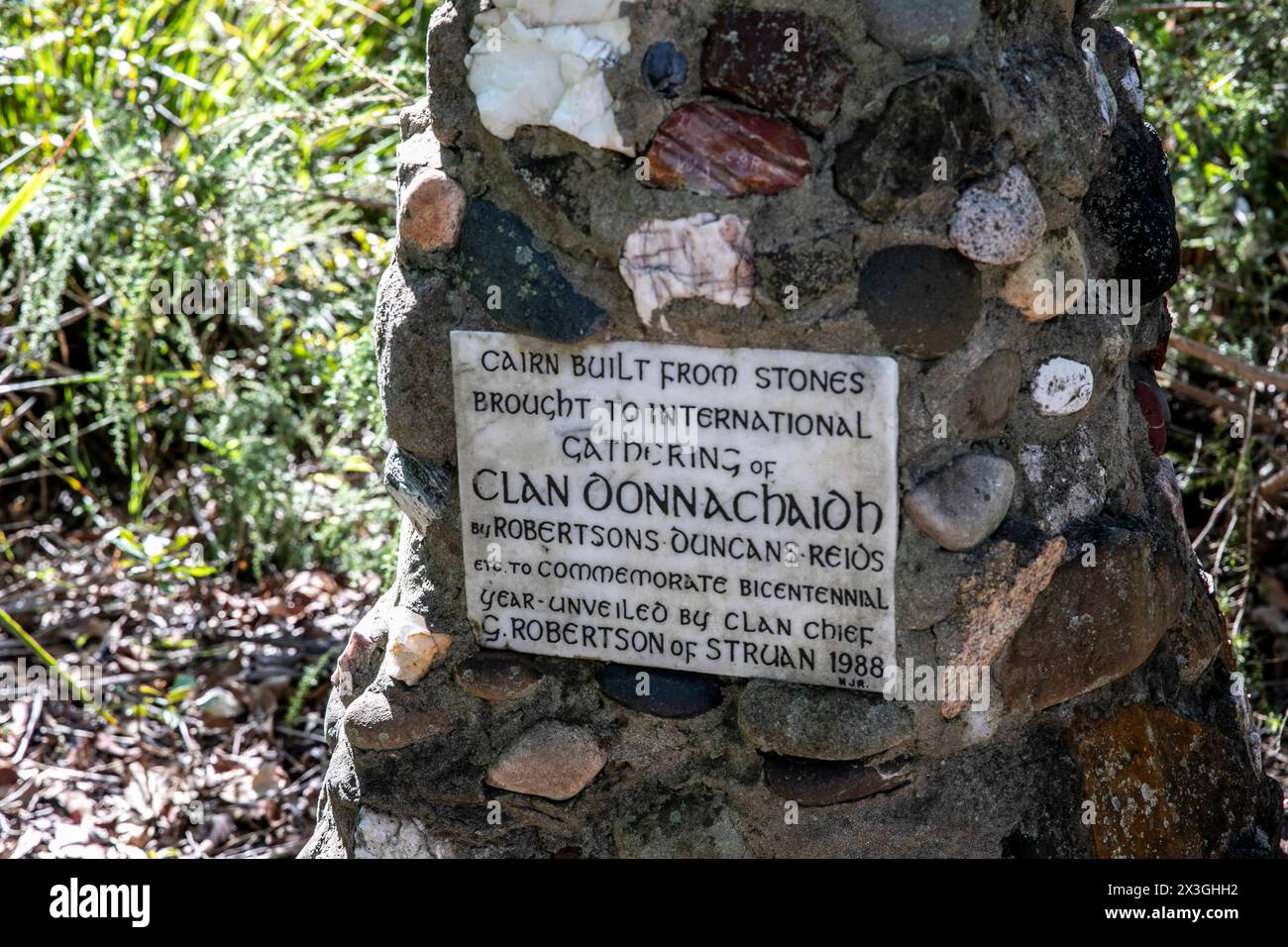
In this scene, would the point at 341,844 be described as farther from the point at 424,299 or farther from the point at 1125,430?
the point at 1125,430

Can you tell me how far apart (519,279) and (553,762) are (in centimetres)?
78

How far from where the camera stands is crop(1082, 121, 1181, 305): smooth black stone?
224 cm

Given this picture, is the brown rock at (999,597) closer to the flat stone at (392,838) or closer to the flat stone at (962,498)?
the flat stone at (962,498)

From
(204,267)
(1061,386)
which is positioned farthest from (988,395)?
(204,267)

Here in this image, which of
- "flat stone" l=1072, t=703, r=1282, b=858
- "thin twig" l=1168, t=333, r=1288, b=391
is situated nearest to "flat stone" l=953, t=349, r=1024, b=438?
"flat stone" l=1072, t=703, r=1282, b=858

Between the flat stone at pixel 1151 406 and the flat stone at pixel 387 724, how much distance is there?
51.0 inches

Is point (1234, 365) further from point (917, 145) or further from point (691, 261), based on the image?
point (691, 261)

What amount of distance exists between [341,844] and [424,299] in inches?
39.2

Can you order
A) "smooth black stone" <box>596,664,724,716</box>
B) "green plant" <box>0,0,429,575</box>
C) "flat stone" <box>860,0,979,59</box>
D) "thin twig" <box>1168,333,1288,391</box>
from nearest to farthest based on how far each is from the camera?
"flat stone" <box>860,0,979,59</box> < "smooth black stone" <box>596,664,724,716</box> < "thin twig" <box>1168,333,1288,391</box> < "green plant" <box>0,0,429,575</box>

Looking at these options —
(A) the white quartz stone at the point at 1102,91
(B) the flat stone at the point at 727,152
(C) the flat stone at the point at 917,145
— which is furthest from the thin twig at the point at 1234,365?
(B) the flat stone at the point at 727,152

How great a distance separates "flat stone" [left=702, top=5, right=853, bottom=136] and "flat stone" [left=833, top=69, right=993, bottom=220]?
73 millimetres

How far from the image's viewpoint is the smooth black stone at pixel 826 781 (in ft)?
7.34

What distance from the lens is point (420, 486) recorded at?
7.75ft

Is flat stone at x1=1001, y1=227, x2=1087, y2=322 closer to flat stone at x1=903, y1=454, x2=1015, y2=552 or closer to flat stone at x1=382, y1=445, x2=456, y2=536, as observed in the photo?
flat stone at x1=903, y1=454, x2=1015, y2=552
